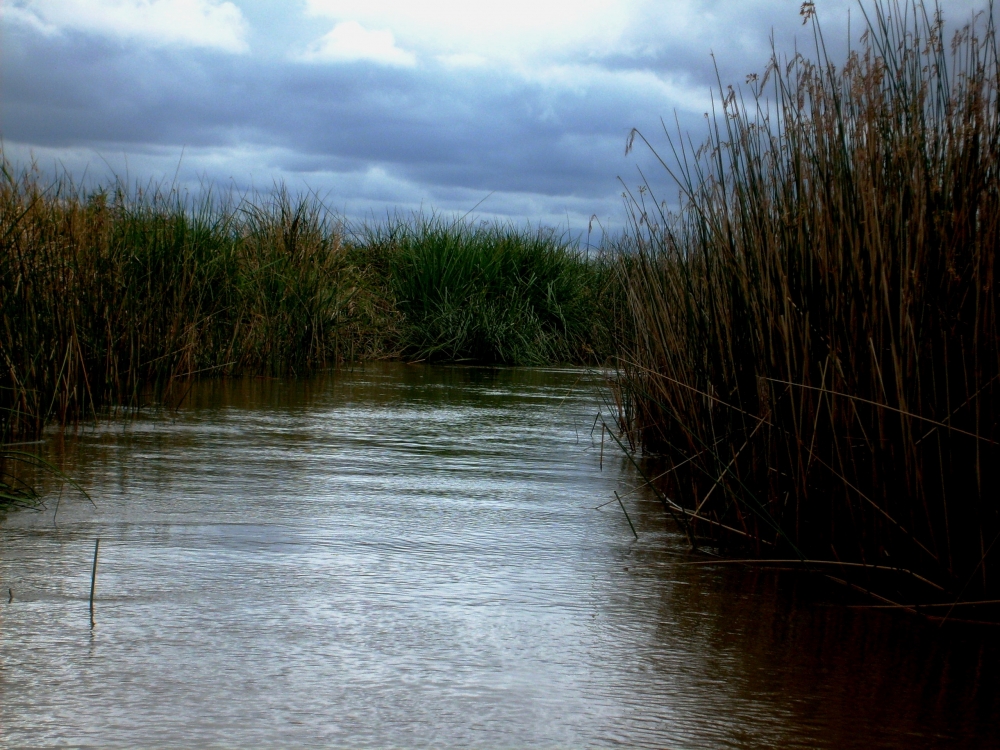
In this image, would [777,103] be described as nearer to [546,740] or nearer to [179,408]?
[546,740]

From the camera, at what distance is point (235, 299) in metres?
7.44

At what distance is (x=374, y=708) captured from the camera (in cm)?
159

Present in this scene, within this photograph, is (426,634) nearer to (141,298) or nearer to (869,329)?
(869,329)

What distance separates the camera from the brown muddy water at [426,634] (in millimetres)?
1562

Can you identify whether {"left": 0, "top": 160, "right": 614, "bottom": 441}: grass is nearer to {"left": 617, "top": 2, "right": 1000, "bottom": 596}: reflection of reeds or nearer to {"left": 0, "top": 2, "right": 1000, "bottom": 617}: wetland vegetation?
{"left": 0, "top": 2, "right": 1000, "bottom": 617}: wetland vegetation

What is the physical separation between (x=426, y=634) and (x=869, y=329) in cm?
120

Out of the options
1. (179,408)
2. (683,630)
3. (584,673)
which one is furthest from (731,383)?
(179,408)

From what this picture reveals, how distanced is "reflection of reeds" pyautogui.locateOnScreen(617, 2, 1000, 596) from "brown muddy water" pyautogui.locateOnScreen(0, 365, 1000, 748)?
7.4 inches

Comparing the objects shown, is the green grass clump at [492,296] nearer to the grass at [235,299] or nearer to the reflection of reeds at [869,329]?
the grass at [235,299]

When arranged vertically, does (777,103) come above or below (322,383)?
above

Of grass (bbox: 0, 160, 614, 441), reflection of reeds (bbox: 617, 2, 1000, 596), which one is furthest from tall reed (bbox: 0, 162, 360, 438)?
reflection of reeds (bbox: 617, 2, 1000, 596)

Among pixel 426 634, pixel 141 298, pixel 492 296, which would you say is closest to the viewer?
pixel 426 634

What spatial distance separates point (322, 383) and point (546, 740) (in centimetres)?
582

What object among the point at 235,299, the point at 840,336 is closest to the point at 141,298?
the point at 235,299
